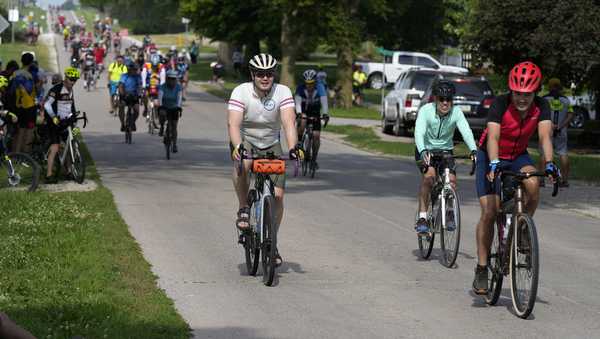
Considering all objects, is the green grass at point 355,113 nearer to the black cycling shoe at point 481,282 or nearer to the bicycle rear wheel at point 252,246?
the bicycle rear wheel at point 252,246

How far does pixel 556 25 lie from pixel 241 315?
2273 cm

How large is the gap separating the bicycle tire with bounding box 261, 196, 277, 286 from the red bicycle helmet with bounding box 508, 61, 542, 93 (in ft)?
7.60

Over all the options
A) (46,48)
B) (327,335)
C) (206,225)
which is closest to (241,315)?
(327,335)

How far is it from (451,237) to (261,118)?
2177mm

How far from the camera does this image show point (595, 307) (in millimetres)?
9805

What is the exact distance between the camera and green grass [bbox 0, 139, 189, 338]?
27.3 feet

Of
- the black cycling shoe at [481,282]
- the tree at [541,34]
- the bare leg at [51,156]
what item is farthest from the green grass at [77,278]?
the tree at [541,34]

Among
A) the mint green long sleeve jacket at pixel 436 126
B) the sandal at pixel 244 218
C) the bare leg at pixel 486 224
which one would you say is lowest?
the sandal at pixel 244 218

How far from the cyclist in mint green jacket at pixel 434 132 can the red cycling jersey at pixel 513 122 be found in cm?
192

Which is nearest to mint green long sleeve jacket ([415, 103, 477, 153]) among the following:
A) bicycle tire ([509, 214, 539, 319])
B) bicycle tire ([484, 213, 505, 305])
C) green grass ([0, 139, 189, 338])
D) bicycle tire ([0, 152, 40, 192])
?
bicycle tire ([484, 213, 505, 305])

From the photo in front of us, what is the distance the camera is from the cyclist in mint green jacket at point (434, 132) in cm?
1173

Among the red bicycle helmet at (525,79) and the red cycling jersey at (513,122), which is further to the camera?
the red cycling jersey at (513,122)

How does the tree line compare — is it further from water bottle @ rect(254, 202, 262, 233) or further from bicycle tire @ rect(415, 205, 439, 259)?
water bottle @ rect(254, 202, 262, 233)

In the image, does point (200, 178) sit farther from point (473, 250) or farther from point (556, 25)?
point (556, 25)
